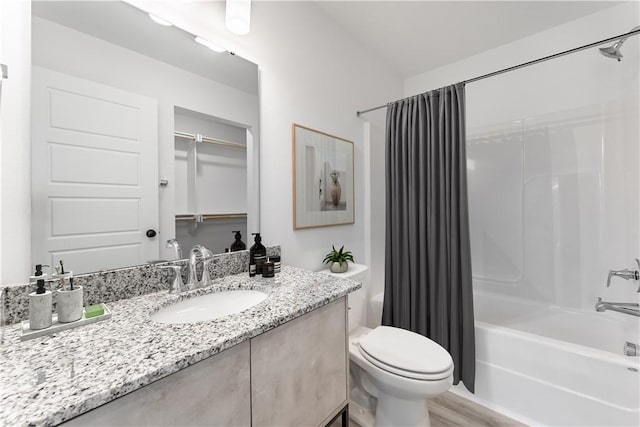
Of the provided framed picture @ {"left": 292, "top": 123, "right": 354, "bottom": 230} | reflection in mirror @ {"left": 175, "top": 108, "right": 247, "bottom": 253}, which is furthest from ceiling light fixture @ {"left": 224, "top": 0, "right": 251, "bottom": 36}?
framed picture @ {"left": 292, "top": 123, "right": 354, "bottom": 230}

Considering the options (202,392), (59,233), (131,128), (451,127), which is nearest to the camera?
(202,392)

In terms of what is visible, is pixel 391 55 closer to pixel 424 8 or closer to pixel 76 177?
pixel 424 8

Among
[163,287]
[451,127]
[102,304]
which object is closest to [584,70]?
[451,127]

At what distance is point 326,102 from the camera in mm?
1901

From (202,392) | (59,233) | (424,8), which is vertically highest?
(424,8)

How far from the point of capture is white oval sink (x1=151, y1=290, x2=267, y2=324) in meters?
0.96

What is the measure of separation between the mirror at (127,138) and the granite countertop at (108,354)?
27 cm

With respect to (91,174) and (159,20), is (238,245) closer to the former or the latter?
(91,174)

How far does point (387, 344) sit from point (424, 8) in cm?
215

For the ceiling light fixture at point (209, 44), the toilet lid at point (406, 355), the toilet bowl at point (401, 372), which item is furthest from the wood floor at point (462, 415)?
the ceiling light fixture at point (209, 44)

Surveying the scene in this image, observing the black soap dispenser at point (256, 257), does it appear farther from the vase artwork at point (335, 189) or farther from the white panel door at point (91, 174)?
the vase artwork at point (335, 189)

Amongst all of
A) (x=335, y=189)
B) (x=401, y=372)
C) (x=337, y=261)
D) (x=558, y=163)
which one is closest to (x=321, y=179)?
(x=335, y=189)

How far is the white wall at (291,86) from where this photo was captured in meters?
1.40

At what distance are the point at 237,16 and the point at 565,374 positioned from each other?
242 cm
